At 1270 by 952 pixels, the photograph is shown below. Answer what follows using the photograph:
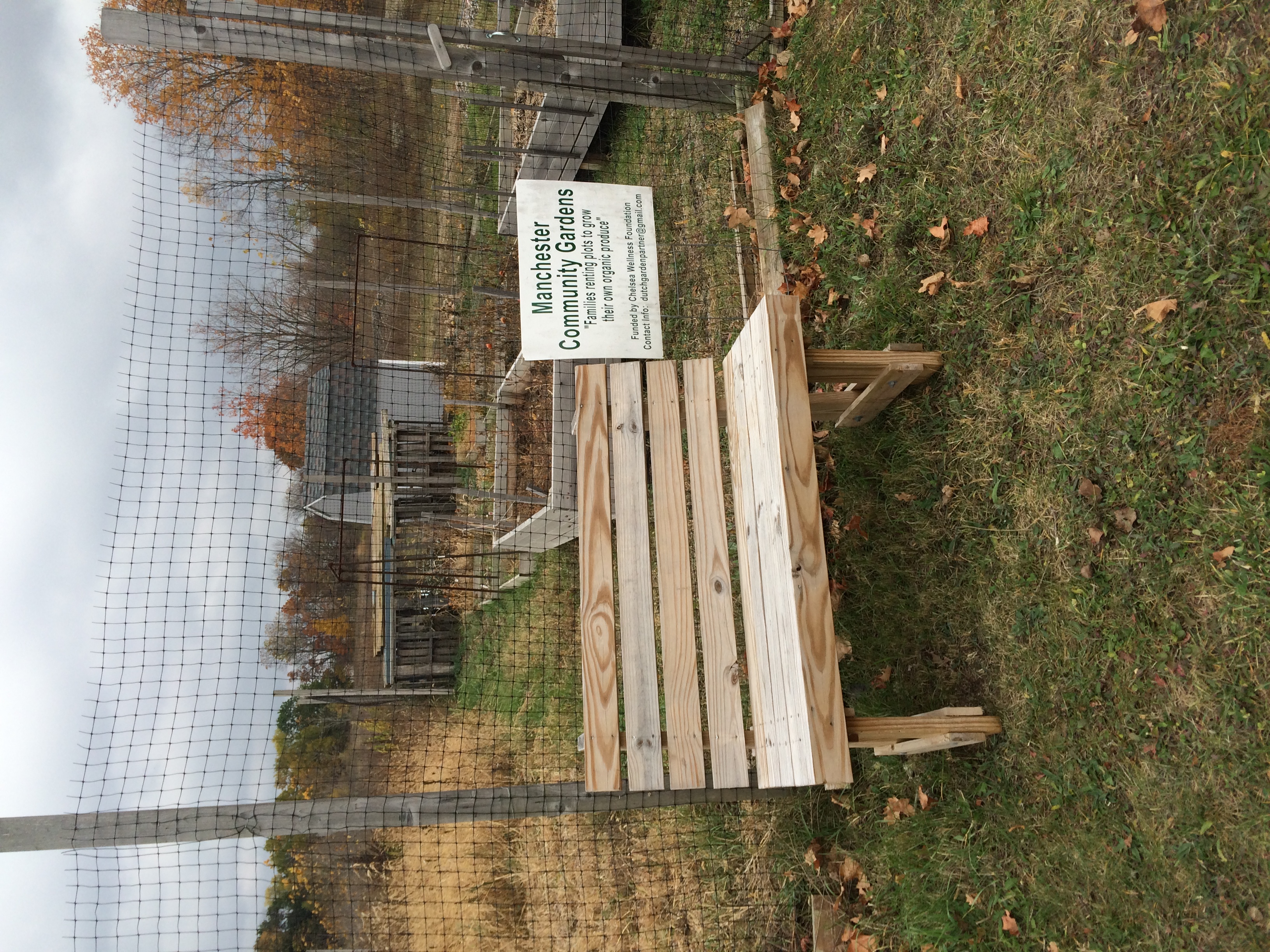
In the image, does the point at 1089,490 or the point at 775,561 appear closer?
the point at 1089,490

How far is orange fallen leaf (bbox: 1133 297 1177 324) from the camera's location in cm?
261

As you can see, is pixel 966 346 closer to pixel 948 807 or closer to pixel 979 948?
pixel 948 807

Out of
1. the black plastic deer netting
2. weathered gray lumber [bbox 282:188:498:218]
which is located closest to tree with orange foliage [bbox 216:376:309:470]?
the black plastic deer netting

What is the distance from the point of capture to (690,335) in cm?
590

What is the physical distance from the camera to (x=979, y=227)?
3445 mm

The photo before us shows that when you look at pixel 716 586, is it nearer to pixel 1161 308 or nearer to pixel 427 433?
pixel 1161 308

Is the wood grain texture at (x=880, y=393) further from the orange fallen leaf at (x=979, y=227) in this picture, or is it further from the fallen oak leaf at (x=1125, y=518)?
the fallen oak leaf at (x=1125, y=518)

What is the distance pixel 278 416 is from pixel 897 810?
17149 mm

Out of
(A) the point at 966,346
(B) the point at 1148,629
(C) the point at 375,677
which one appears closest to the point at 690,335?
(A) the point at 966,346

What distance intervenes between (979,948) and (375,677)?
35.2ft

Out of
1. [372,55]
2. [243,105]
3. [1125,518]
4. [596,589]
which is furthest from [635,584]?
[243,105]

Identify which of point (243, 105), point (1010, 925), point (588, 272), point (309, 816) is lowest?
point (1010, 925)

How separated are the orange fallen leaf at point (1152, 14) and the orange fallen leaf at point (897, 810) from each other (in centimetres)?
326

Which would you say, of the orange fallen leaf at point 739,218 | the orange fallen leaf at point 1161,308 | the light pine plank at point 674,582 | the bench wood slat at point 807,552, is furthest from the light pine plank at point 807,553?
the orange fallen leaf at point 739,218
